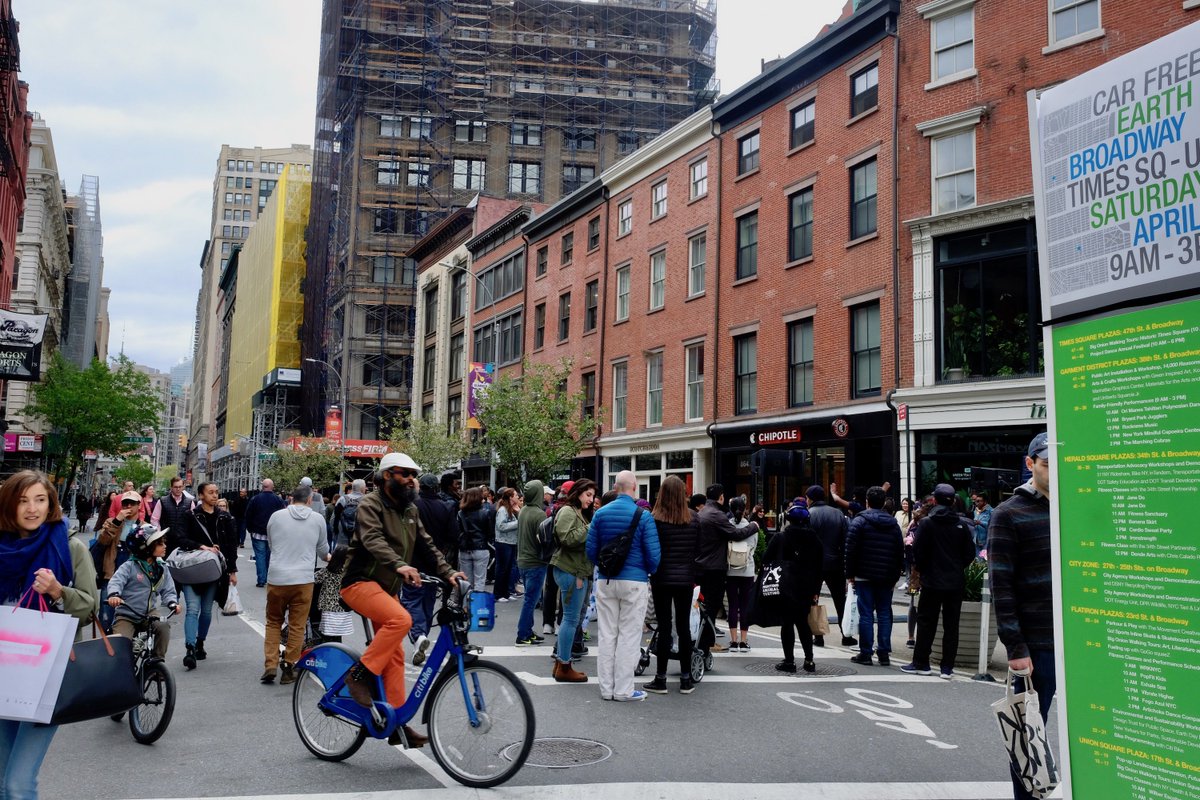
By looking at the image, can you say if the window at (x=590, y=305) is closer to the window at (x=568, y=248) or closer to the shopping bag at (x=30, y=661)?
the window at (x=568, y=248)

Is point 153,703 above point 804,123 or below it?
below

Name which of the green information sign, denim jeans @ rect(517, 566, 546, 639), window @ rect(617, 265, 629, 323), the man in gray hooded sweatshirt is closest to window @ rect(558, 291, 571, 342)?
window @ rect(617, 265, 629, 323)

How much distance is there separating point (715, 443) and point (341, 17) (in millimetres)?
47120

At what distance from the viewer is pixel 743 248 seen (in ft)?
87.4

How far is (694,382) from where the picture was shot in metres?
28.4

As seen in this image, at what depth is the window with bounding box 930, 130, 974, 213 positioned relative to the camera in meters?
20.0

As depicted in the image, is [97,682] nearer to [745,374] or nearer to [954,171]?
[954,171]

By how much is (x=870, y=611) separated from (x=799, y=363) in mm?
13818

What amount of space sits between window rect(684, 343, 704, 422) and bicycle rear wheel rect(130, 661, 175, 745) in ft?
71.3

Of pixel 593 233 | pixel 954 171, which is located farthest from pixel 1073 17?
pixel 593 233

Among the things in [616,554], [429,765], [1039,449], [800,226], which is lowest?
[429,765]

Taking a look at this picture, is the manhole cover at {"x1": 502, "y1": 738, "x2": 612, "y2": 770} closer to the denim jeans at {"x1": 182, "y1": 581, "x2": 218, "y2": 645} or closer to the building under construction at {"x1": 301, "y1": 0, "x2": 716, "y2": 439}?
the denim jeans at {"x1": 182, "y1": 581, "x2": 218, "y2": 645}

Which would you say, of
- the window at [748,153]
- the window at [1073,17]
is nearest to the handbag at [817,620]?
the window at [1073,17]

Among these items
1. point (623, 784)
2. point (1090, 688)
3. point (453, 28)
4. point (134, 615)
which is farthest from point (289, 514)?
point (453, 28)
